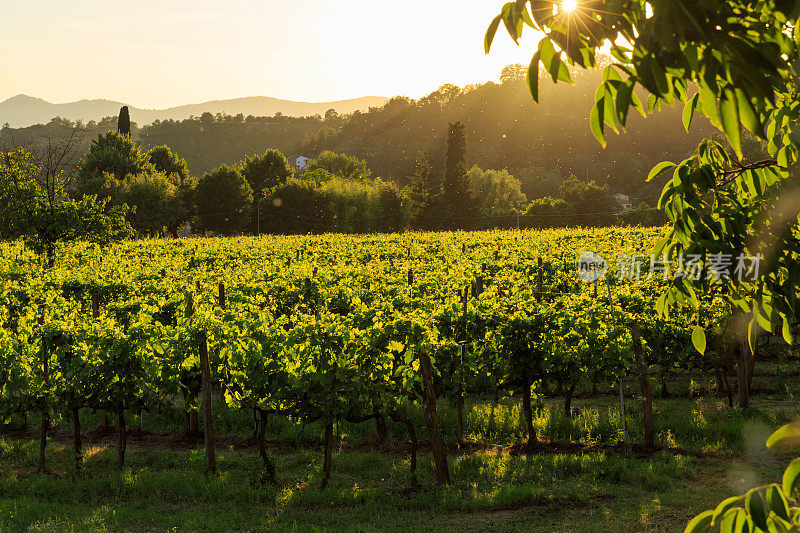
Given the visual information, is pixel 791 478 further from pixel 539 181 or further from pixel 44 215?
pixel 539 181

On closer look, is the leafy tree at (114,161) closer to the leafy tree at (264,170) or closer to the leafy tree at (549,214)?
the leafy tree at (264,170)

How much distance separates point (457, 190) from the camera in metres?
66.1

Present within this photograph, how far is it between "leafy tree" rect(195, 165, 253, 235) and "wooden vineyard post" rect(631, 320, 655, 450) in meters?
57.8

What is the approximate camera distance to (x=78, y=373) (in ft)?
31.9

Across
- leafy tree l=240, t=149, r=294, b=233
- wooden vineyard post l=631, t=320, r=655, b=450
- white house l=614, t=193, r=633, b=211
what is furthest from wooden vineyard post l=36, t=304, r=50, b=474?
white house l=614, t=193, r=633, b=211

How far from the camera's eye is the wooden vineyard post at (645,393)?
32.7 feet

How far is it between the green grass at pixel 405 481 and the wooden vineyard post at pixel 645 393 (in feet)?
1.17

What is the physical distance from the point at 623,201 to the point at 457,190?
128ft

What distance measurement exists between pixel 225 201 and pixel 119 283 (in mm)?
50488

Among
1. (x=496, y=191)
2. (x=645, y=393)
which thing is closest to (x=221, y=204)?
(x=496, y=191)

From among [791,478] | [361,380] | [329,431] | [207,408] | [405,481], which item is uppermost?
[791,478]

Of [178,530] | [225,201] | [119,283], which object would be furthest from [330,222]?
[178,530]

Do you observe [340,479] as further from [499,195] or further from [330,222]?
[499,195]

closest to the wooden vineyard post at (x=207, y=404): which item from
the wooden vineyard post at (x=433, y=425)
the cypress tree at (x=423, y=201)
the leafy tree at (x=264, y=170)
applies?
the wooden vineyard post at (x=433, y=425)
